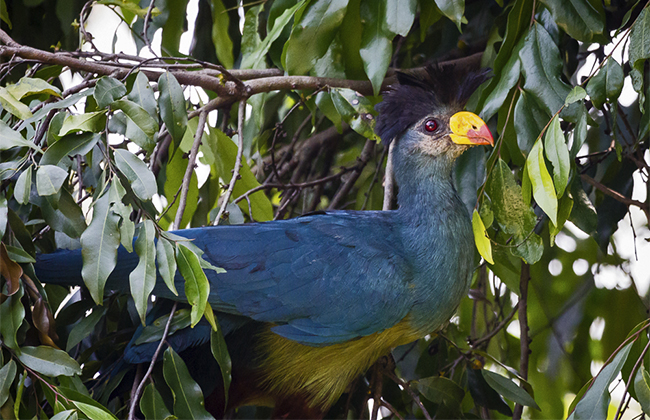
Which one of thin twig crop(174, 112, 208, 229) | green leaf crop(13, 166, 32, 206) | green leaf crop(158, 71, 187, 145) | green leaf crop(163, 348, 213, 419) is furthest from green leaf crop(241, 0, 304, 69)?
green leaf crop(163, 348, 213, 419)

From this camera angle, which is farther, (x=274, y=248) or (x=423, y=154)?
(x=423, y=154)

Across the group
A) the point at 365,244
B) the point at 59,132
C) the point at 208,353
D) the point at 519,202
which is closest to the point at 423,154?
the point at 365,244

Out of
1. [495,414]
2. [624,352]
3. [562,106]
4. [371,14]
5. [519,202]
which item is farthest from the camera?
[495,414]

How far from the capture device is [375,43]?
1.88 m

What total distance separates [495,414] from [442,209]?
3.90 ft

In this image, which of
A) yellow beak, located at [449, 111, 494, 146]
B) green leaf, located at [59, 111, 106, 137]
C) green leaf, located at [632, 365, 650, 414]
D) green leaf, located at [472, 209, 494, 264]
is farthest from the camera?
→ yellow beak, located at [449, 111, 494, 146]

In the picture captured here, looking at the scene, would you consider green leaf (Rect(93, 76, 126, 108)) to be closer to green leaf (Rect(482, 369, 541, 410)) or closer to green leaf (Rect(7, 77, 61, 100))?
green leaf (Rect(7, 77, 61, 100))

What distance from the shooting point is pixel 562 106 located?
1.56 metres

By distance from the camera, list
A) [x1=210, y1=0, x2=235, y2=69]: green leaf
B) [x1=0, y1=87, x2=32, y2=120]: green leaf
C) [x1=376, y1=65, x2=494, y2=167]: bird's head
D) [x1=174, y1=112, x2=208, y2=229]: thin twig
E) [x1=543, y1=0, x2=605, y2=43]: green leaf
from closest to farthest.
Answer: [x1=0, y1=87, x2=32, y2=120]: green leaf < [x1=543, y1=0, x2=605, y2=43]: green leaf < [x1=174, y1=112, x2=208, y2=229]: thin twig < [x1=376, y1=65, x2=494, y2=167]: bird's head < [x1=210, y1=0, x2=235, y2=69]: green leaf

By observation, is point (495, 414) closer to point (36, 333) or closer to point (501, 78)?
point (501, 78)

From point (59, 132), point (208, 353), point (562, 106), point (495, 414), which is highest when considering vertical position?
point (562, 106)

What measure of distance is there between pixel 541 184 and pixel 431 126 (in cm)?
83

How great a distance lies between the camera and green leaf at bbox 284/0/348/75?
189 cm

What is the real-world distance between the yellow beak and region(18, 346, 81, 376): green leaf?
1328mm
